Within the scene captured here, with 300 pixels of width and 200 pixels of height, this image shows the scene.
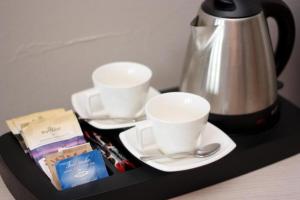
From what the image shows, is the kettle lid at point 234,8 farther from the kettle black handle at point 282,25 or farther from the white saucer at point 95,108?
the white saucer at point 95,108

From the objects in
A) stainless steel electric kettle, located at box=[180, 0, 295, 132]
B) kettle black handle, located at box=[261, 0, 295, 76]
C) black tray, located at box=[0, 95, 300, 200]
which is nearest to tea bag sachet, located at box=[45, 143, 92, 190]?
black tray, located at box=[0, 95, 300, 200]

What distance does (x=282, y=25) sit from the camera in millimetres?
766

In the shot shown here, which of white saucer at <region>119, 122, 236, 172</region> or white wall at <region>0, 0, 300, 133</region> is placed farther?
white wall at <region>0, 0, 300, 133</region>

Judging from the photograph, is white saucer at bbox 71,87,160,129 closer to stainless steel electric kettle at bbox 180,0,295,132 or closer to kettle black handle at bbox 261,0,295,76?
stainless steel electric kettle at bbox 180,0,295,132

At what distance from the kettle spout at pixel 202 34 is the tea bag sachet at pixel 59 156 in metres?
0.23

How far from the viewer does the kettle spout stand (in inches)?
27.1

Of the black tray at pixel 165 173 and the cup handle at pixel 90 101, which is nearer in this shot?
the black tray at pixel 165 173

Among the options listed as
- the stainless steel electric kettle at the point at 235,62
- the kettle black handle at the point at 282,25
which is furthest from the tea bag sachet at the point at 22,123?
the kettle black handle at the point at 282,25

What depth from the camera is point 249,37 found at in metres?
0.68

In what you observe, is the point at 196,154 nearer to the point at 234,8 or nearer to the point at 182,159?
the point at 182,159

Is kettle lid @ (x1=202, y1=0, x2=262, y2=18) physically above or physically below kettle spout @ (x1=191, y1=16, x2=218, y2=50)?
above

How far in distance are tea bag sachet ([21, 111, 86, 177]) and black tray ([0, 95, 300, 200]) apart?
2cm

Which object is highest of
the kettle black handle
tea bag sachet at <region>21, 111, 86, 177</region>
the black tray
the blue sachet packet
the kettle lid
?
the kettle lid

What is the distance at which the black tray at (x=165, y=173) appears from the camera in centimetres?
60
